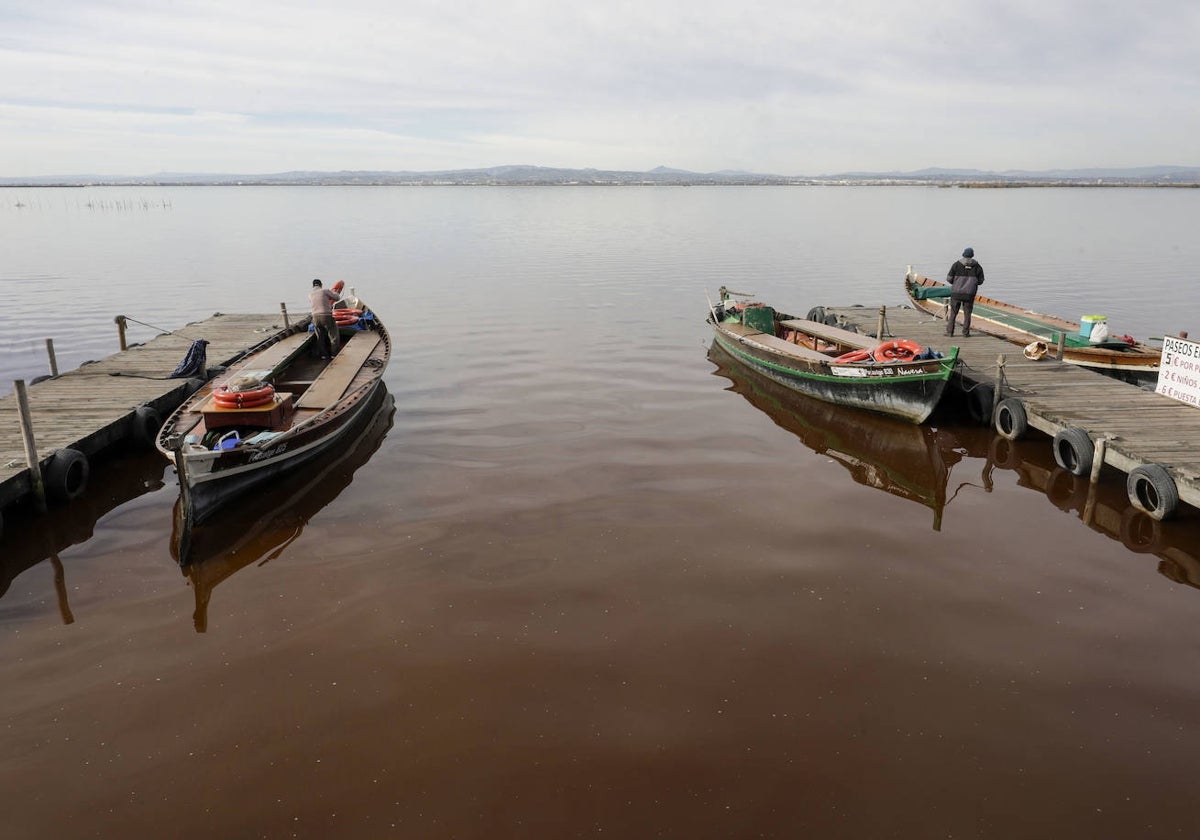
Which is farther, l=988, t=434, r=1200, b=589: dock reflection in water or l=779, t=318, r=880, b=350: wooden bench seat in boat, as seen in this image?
l=779, t=318, r=880, b=350: wooden bench seat in boat

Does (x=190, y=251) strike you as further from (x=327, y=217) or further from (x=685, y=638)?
(x=685, y=638)

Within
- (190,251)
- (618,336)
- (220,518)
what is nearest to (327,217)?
(190,251)

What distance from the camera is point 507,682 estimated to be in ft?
28.0

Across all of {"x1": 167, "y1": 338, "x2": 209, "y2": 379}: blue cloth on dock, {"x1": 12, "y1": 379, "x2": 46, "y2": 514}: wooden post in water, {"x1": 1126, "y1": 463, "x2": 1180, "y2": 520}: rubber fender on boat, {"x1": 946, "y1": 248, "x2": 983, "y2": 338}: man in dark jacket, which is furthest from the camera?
{"x1": 946, "y1": 248, "x2": 983, "y2": 338}: man in dark jacket

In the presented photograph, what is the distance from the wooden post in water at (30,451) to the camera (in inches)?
453

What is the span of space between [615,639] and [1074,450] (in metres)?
10.2

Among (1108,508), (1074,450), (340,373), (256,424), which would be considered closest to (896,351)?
(1074,450)

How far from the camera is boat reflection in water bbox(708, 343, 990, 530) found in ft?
47.3

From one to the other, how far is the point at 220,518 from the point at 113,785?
5.95m

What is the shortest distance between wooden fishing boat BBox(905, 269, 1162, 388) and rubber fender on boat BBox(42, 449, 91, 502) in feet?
71.1

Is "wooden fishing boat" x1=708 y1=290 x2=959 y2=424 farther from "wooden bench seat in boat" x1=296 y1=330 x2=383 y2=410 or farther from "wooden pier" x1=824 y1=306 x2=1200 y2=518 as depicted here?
"wooden bench seat in boat" x1=296 y1=330 x2=383 y2=410

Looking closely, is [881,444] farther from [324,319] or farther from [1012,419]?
[324,319]

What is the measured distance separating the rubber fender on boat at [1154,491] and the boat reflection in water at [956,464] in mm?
301


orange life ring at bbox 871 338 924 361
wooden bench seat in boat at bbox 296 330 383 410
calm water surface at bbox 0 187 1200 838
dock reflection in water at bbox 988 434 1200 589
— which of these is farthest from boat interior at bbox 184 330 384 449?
dock reflection in water at bbox 988 434 1200 589
